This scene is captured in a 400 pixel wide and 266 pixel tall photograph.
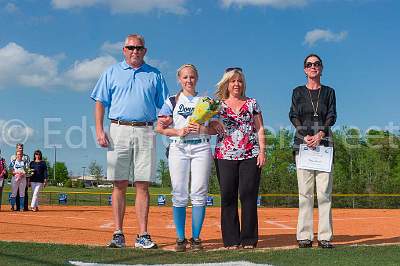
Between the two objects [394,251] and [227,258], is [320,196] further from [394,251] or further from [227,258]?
[227,258]

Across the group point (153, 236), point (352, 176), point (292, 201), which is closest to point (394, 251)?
point (153, 236)

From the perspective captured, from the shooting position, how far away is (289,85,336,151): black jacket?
6.66 metres

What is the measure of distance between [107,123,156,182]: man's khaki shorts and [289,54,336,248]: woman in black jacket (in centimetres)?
165

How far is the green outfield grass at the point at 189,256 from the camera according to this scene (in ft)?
17.5

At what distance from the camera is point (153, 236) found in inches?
323

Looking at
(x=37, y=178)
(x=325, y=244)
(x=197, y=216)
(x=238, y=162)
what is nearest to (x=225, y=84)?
(x=238, y=162)

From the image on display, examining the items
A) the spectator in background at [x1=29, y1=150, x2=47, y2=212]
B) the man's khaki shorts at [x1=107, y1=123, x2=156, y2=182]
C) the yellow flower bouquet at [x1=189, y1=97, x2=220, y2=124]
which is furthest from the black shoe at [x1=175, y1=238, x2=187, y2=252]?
the spectator in background at [x1=29, y1=150, x2=47, y2=212]

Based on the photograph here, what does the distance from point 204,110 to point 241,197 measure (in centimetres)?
117

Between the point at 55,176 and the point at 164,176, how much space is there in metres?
68.9

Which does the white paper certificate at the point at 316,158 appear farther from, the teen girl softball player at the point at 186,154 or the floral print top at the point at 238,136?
the teen girl softball player at the point at 186,154

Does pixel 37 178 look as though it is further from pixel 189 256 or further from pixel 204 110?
pixel 189 256

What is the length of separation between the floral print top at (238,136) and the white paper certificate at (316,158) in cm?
52

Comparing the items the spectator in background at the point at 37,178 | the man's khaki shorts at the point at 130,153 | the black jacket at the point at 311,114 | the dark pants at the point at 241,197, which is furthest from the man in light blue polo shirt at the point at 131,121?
the spectator in background at the point at 37,178

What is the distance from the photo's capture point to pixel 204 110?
6117 millimetres
